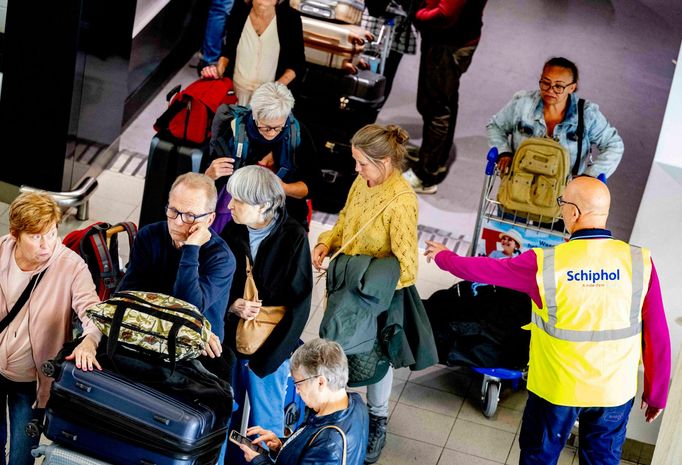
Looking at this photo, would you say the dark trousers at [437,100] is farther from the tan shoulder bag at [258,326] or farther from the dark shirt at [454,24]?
the tan shoulder bag at [258,326]

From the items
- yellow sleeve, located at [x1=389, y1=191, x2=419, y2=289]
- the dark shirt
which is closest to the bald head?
yellow sleeve, located at [x1=389, y1=191, x2=419, y2=289]

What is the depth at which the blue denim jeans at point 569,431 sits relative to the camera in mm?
5609

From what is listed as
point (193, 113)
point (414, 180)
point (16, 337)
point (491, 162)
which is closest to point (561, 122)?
point (491, 162)

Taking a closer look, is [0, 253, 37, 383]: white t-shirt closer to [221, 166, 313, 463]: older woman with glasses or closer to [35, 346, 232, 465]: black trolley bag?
[35, 346, 232, 465]: black trolley bag

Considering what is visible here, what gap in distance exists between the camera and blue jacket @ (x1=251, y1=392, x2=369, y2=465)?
4395 millimetres

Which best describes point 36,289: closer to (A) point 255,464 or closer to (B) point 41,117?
(A) point 255,464

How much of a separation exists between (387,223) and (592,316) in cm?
109

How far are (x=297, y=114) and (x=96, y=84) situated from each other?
4.95ft

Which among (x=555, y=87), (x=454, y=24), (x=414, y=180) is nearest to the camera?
(x=555, y=87)

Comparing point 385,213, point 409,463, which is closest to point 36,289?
point 385,213

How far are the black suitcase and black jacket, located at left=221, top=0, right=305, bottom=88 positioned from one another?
2.39ft

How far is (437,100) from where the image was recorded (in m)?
9.20

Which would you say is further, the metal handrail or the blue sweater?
the metal handrail

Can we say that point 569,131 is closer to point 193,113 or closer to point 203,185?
point 193,113
